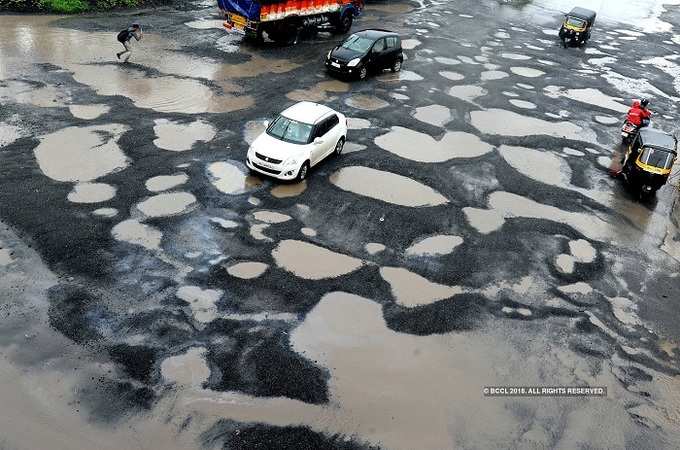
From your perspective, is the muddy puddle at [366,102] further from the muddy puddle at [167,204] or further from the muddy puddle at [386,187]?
the muddy puddle at [167,204]

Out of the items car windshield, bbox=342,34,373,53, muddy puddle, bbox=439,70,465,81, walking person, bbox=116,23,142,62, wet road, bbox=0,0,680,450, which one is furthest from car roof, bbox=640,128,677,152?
walking person, bbox=116,23,142,62

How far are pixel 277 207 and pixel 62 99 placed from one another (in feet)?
28.2

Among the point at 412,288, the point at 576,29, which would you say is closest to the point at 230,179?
the point at 412,288

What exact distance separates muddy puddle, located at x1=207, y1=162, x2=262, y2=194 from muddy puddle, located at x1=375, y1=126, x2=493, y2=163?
4.51 m

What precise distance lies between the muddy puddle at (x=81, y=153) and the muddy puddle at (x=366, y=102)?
776cm

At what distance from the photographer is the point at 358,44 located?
20.9 meters

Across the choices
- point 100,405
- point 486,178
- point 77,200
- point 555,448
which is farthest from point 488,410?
point 77,200

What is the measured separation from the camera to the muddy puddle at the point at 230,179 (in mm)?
12789

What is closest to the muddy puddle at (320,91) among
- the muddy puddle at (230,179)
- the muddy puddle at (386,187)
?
the muddy puddle at (386,187)

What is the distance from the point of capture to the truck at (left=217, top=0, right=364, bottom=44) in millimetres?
22000

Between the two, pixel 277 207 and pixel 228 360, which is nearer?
pixel 228 360

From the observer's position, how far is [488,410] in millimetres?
8148

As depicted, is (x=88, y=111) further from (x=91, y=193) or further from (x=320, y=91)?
(x=320, y=91)

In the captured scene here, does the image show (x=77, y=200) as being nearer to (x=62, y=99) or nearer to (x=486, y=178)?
(x=62, y=99)
